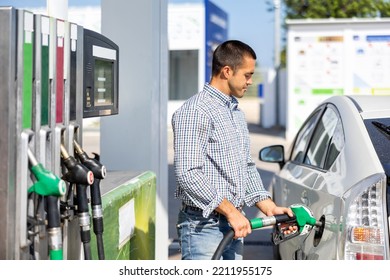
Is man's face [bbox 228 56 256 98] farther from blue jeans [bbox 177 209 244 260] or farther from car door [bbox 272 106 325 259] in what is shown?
car door [bbox 272 106 325 259]

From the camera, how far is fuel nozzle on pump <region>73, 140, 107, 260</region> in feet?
9.33

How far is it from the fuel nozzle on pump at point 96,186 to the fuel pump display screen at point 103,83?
0.47m

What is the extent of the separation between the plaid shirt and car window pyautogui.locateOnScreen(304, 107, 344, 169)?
28.8 inches

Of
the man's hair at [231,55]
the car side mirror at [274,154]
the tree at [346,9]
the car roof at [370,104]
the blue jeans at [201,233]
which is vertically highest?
the tree at [346,9]

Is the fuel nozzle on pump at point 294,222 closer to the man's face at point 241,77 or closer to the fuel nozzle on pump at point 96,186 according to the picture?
the man's face at point 241,77

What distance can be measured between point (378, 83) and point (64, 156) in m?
15.8

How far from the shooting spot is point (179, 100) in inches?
1057

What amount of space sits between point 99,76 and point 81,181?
85 centimetres

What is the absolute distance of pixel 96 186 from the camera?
9.52ft

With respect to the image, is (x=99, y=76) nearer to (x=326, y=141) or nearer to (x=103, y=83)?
(x=103, y=83)

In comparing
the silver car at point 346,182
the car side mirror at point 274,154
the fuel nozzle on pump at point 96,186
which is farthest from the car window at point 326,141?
the fuel nozzle on pump at point 96,186

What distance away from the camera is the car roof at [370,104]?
4039 millimetres

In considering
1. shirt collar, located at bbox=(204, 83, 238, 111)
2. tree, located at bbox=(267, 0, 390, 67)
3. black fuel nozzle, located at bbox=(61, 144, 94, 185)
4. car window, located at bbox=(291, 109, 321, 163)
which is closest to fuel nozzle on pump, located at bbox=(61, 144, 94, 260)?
black fuel nozzle, located at bbox=(61, 144, 94, 185)
